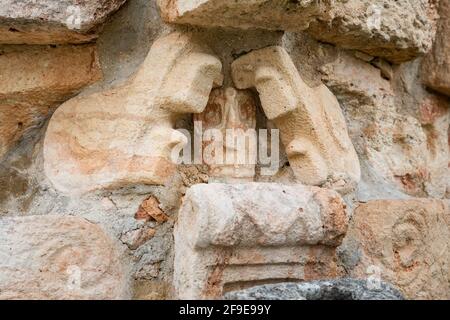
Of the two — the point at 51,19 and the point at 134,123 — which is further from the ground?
the point at 51,19

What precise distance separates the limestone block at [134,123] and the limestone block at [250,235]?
147 millimetres

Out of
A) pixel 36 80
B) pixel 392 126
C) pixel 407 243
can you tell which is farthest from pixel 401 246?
pixel 36 80

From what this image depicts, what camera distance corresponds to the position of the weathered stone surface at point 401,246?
151 cm

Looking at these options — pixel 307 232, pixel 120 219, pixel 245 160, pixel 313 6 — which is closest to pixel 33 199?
pixel 120 219

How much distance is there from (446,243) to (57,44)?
0.95 m

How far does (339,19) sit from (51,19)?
2.04 ft

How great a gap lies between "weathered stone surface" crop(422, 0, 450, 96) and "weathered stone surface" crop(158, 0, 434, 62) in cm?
7

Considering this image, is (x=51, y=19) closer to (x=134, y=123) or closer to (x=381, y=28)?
(x=134, y=123)

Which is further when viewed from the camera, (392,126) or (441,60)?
(441,60)

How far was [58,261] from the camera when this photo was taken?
4.27 feet

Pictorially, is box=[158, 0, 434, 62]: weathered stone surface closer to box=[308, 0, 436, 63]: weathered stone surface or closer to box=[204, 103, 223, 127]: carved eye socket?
box=[308, 0, 436, 63]: weathered stone surface

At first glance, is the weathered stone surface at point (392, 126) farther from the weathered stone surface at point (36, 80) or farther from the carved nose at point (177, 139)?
the weathered stone surface at point (36, 80)

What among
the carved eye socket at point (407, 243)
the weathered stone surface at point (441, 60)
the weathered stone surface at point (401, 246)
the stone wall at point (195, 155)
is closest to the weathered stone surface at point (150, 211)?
the stone wall at point (195, 155)

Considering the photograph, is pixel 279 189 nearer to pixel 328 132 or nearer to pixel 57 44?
pixel 328 132
